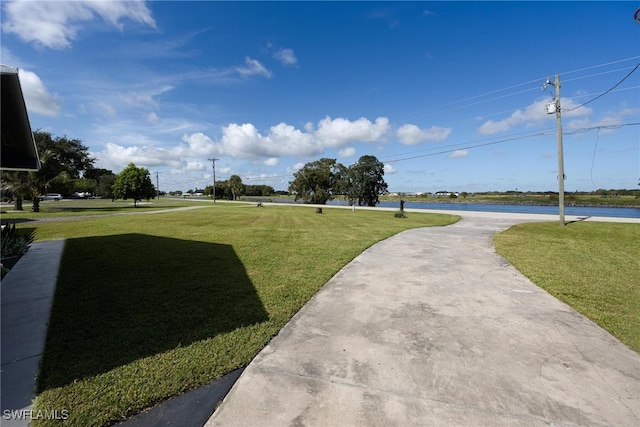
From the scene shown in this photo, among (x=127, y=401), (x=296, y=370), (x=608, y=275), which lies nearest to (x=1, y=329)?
(x=127, y=401)

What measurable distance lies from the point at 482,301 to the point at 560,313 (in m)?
1.04

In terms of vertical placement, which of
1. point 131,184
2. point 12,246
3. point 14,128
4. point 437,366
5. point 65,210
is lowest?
point 437,366

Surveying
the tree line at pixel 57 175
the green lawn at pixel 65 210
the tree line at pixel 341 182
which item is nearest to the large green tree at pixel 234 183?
the tree line at pixel 341 182

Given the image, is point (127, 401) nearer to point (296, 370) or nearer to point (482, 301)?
point (296, 370)

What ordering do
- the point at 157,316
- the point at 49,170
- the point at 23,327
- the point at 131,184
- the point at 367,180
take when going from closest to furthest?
the point at 23,327, the point at 157,316, the point at 49,170, the point at 131,184, the point at 367,180

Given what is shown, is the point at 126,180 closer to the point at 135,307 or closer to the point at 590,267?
the point at 135,307

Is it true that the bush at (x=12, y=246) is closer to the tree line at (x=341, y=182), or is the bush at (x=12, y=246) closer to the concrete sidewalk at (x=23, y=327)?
the concrete sidewalk at (x=23, y=327)

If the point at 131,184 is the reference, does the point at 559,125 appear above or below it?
above
